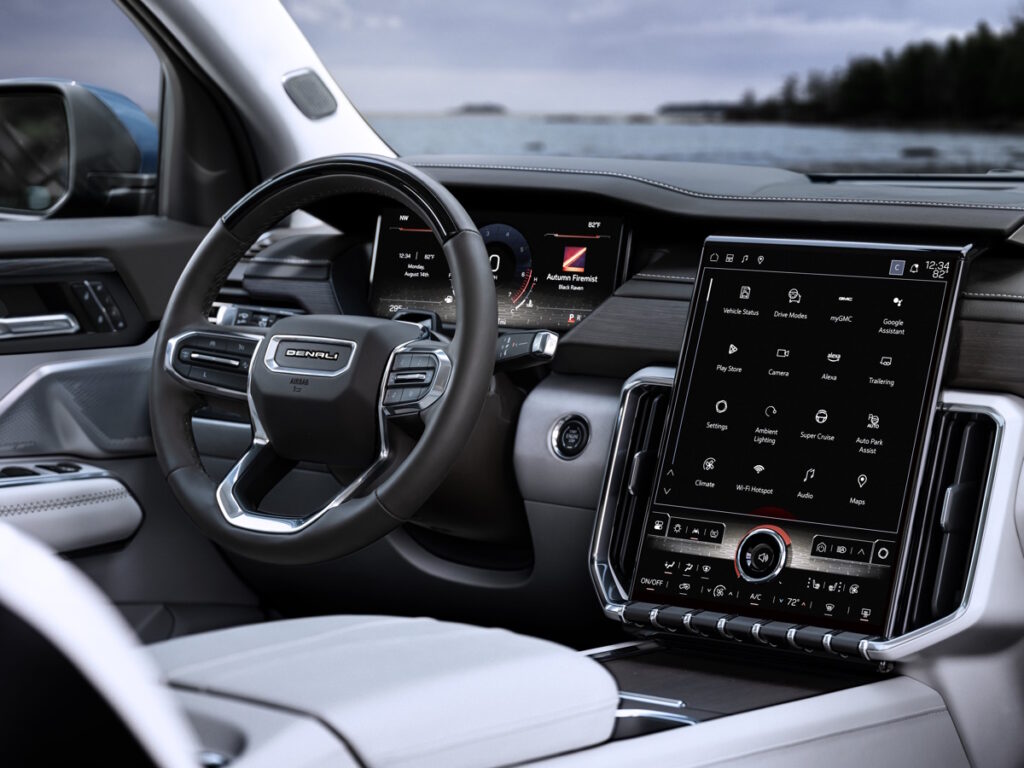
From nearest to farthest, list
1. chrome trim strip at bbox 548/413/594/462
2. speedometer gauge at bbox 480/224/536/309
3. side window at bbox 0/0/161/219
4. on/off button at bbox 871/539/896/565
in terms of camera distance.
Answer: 1. on/off button at bbox 871/539/896/565
2. chrome trim strip at bbox 548/413/594/462
3. speedometer gauge at bbox 480/224/536/309
4. side window at bbox 0/0/161/219

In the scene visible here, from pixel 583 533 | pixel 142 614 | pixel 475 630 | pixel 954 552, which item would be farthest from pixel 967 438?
pixel 142 614

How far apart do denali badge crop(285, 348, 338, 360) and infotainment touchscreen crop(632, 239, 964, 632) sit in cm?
45

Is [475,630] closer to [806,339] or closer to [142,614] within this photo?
[806,339]

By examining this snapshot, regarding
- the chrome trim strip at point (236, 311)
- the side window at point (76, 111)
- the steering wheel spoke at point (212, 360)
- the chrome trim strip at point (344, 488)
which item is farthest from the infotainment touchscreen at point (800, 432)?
the side window at point (76, 111)

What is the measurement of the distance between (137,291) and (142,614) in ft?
1.87

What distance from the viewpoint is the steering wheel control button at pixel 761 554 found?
1.71m

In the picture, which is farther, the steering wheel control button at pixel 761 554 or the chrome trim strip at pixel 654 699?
the steering wheel control button at pixel 761 554

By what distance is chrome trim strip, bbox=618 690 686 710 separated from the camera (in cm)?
154

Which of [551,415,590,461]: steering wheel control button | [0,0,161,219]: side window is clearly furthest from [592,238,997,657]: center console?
[0,0,161,219]: side window

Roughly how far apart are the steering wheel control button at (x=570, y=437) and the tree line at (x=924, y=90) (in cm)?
73

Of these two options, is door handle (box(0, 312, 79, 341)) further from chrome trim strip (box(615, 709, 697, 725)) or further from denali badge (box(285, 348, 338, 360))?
chrome trim strip (box(615, 709, 697, 725))

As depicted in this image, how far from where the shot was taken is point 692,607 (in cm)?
175

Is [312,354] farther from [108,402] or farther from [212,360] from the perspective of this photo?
[108,402]

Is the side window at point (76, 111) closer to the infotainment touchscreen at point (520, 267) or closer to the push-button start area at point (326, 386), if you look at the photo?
the infotainment touchscreen at point (520, 267)
